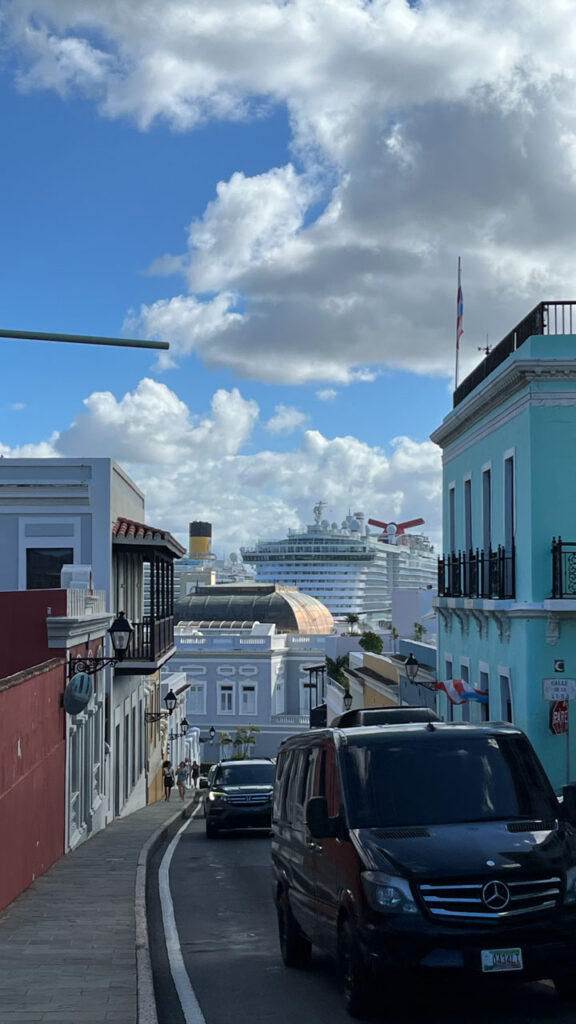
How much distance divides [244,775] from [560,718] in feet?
28.1

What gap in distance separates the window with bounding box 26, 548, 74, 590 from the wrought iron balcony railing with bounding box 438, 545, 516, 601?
28.6 ft

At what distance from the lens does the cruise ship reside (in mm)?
156875

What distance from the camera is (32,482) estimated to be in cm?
2952

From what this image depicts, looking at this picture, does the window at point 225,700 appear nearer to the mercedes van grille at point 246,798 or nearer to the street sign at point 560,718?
the mercedes van grille at point 246,798

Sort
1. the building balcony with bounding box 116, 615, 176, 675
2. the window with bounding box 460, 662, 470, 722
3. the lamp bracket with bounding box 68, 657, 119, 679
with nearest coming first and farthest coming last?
the lamp bracket with bounding box 68, 657, 119, 679 < the window with bounding box 460, 662, 470, 722 < the building balcony with bounding box 116, 615, 176, 675

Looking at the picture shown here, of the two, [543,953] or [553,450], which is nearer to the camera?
[543,953]

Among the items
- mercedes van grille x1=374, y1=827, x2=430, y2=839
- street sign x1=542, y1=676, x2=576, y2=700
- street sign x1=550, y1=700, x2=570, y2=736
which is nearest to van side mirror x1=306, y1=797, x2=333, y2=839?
mercedes van grille x1=374, y1=827, x2=430, y2=839

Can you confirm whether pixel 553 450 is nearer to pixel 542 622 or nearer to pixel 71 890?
pixel 542 622

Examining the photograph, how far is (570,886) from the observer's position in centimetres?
798

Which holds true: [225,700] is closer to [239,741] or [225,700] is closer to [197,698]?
[197,698]

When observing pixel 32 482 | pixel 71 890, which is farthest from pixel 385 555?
pixel 71 890

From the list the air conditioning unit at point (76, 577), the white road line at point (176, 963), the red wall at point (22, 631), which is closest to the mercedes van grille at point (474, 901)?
the white road line at point (176, 963)

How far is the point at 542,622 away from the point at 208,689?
66.8m

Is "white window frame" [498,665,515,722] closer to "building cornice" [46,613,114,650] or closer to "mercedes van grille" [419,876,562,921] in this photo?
"building cornice" [46,613,114,650]
